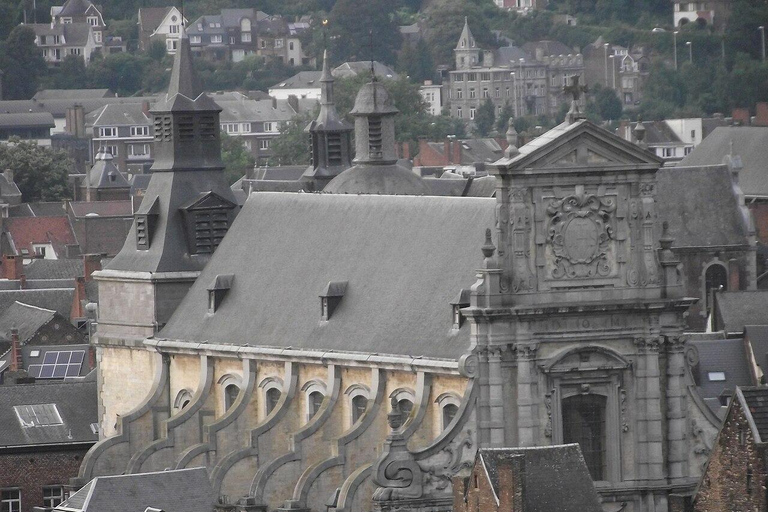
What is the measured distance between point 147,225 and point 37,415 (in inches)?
261

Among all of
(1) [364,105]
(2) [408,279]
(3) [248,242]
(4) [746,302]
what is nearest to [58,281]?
(1) [364,105]

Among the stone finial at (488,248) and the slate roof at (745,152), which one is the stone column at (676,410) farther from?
the slate roof at (745,152)

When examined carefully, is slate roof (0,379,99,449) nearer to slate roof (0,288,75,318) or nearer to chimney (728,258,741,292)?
slate roof (0,288,75,318)

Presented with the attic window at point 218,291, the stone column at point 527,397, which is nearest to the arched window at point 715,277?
the attic window at point 218,291

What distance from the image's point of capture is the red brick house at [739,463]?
66.4 metres

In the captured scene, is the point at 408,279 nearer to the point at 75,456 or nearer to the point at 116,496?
the point at 116,496

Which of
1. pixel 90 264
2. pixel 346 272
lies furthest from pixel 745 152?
pixel 346 272

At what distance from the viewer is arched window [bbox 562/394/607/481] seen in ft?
281

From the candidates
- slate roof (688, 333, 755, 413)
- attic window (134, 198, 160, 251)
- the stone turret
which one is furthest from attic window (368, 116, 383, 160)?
attic window (134, 198, 160, 251)

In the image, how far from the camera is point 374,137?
12412 cm

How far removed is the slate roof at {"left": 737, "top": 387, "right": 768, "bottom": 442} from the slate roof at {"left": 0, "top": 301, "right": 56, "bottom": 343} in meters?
61.3

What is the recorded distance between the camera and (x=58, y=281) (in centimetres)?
14650

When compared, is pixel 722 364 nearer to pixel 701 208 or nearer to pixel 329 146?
pixel 701 208

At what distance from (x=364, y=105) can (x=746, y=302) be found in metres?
15.7
